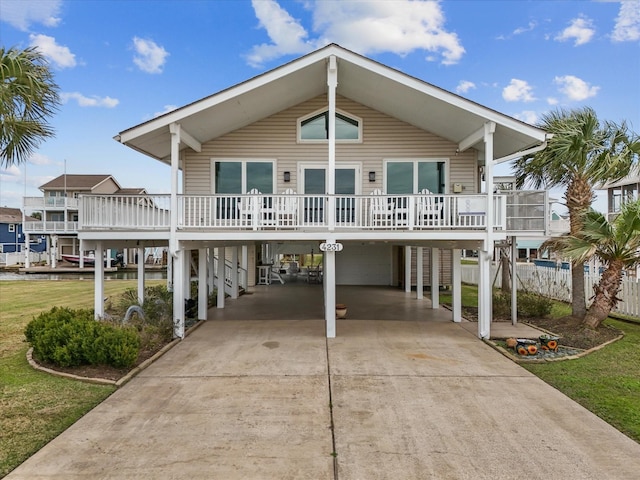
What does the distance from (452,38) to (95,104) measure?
27.2 m

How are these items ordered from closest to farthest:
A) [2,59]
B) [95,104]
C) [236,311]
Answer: [2,59] < [236,311] < [95,104]

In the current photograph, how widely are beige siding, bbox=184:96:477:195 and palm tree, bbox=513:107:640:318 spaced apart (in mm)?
2373

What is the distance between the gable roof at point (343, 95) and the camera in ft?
30.2

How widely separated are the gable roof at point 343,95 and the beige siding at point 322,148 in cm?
28

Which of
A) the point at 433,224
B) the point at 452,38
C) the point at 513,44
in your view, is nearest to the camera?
the point at 433,224

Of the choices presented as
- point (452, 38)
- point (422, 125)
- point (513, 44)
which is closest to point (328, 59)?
point (422, 125)

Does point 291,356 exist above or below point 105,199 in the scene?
below

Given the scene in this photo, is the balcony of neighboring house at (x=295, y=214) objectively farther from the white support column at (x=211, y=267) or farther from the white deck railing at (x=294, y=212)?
the white support column at (x=211, y=267)

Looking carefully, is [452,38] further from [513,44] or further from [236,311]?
[236,311]

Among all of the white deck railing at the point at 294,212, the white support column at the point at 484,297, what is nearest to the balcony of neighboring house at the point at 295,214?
the white deck railing at the point at 294,212

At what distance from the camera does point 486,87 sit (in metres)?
25.0

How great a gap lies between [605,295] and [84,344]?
1090cm

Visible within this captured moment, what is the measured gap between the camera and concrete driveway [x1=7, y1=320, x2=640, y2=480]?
3908 millimetres

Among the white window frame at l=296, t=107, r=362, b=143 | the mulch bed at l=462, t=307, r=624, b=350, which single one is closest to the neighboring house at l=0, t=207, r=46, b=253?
the white window frame at l=296, t=107, r=362, b=143
